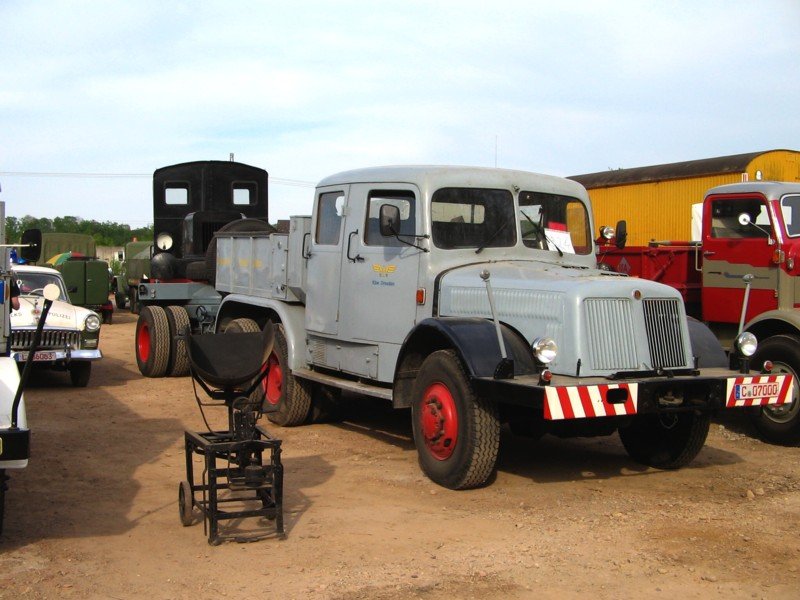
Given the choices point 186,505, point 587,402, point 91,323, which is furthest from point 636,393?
point 91,323

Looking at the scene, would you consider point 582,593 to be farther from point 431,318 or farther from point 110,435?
point 110,435

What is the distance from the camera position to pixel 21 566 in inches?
192

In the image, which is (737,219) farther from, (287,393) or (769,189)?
(287,393)

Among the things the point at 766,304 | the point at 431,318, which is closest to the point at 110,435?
the point at 431,318

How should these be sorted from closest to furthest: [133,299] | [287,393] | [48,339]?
[287,393]
[48,339]
[133,299]

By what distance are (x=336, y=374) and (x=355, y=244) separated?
126cm

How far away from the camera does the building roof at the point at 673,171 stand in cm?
1360

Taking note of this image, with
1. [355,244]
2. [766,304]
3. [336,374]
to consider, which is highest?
[355,244]

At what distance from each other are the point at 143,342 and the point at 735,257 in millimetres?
7724

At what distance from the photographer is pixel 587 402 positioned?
586 cm

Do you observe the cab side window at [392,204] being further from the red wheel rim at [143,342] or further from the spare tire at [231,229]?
the red wheel rim at [143,342]

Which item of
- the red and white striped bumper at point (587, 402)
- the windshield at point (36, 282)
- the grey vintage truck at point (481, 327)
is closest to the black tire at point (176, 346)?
the windshield at point (36, 282)

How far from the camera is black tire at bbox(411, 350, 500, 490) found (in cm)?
630

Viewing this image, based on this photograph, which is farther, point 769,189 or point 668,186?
point 668,186
